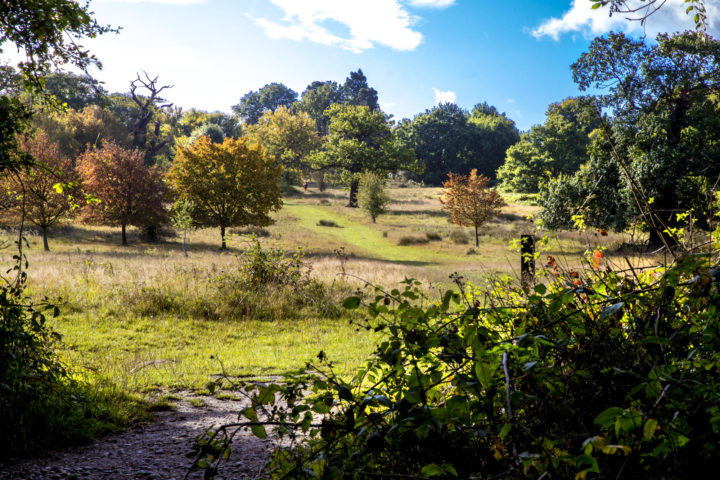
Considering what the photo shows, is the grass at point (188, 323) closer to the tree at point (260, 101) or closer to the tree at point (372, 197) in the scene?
the tree at point (372, 197)

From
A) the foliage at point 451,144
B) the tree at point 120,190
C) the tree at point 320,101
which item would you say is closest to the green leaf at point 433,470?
the tree at point 120,190

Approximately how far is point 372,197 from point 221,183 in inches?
648

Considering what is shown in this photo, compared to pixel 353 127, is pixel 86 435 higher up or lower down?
lower down

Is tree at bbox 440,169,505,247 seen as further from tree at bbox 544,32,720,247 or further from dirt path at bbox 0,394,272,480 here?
dirt path at bbox 0,394,272,480

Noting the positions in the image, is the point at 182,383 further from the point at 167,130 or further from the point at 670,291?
the point at 167,130

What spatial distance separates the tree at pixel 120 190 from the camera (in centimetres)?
2684

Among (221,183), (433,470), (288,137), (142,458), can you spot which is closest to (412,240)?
(221,183)

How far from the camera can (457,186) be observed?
120 ft

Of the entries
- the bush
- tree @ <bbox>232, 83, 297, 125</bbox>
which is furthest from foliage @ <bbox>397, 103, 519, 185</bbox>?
tree @ <bbox>232, 83, 297, 125</bbox>

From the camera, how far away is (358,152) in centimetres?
4859

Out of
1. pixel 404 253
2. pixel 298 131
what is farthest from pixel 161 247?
pixel 298 131

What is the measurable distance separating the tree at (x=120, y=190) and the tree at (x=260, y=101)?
82.0 meters

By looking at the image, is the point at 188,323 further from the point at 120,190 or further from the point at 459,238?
the point at 459,238

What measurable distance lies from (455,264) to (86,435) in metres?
23.7
